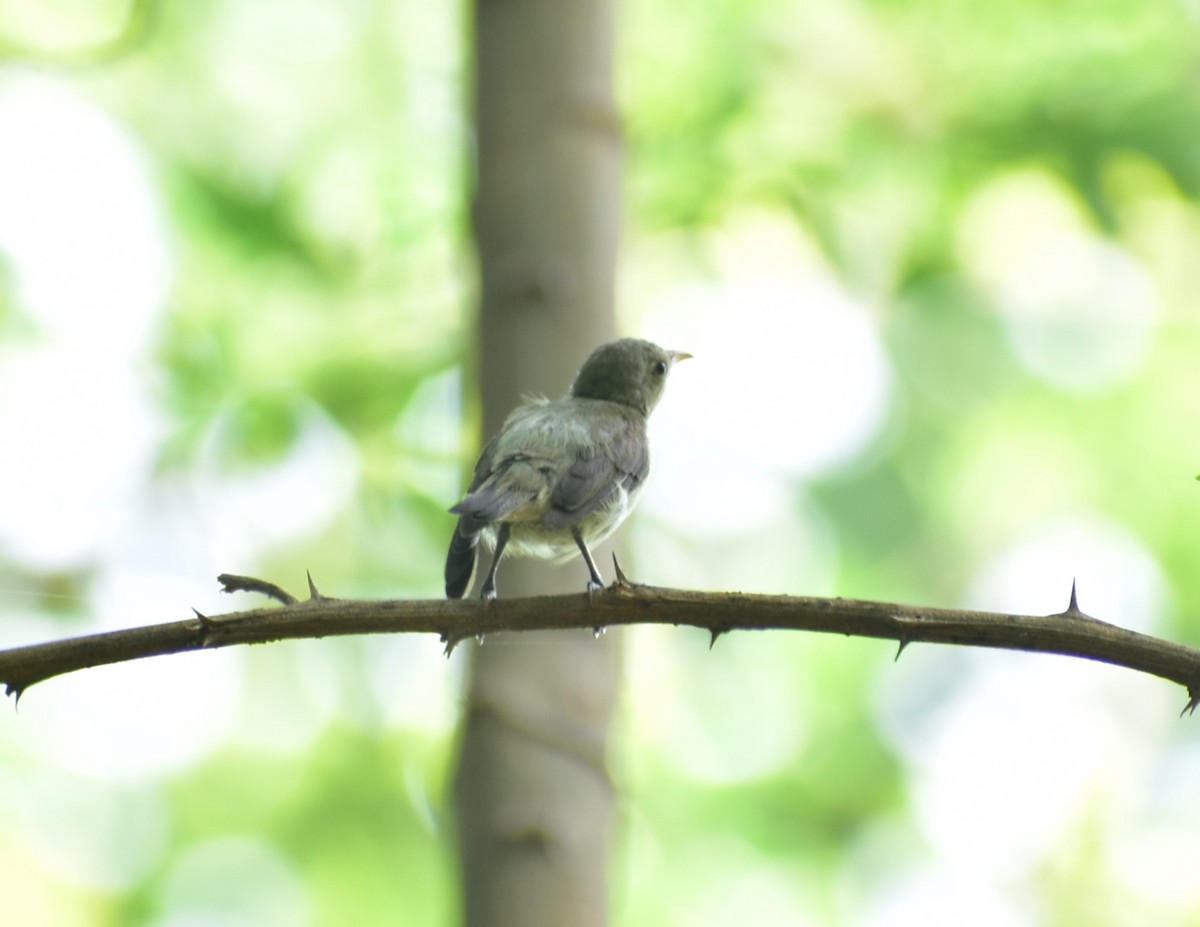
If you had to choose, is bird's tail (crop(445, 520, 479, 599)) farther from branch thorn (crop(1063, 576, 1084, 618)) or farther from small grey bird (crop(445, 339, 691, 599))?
branch thorn (crop(1063, 576, 1084, 618))

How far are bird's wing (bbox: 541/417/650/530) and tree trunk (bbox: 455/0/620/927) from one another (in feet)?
1.05

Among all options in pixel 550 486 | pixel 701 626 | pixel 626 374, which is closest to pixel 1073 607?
pixel 701 626

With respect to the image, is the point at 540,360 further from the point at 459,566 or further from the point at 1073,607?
the point at 1073,607

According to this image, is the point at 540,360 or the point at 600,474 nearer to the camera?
the point at 600,474

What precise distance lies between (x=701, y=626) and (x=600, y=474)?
1.59m

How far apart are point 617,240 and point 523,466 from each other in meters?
1.37

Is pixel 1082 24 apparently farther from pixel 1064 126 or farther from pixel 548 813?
pixel 548 813

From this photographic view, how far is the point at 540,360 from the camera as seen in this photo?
4504mm

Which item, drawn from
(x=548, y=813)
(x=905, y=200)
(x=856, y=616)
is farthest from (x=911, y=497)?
(x=856, y=616)

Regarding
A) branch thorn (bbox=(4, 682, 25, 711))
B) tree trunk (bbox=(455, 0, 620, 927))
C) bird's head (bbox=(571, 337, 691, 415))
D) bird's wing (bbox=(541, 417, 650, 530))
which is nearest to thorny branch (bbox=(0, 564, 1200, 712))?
branch thorn (bbox=(4, 682, 25, 711))

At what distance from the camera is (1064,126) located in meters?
6.68

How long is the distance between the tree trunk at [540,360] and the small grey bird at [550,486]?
9.5 inches

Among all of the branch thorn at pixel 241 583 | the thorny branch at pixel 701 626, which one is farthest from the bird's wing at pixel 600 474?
the branch thorn at pixel 241 583

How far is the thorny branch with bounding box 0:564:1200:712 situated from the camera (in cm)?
235
